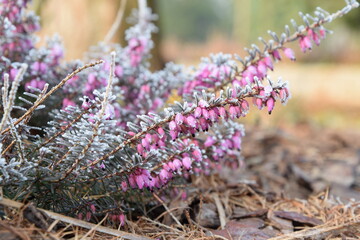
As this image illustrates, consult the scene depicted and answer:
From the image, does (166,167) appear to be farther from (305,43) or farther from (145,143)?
(305,43)

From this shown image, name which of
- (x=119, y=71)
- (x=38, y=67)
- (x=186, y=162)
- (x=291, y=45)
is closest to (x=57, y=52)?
(x=38, y=67)

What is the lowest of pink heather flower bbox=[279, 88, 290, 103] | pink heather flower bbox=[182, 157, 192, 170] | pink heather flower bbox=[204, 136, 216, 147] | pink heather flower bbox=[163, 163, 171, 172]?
pink heather flower bbox=[163, 163, 171, 172]

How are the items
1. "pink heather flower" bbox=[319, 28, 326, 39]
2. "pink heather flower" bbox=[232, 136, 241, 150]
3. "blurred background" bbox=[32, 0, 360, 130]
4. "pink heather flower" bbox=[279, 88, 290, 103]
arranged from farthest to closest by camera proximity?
1. "blurred background" bbox=[32, 0, 360, 130]
2. "pink heather flower" bbox=[232, 136, 241, 150]
3. "pink heather flower" bbox=[319, 28, 326, 39]
4. "pink heather flower" bbox=[279, 88, 290, 103]

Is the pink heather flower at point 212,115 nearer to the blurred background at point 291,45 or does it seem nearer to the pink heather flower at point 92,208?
the pink heather flower at point 92,208

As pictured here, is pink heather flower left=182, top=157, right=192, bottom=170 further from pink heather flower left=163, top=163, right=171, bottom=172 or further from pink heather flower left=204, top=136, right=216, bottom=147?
pink heather flower left=204, top=136, right=216, bottom=147

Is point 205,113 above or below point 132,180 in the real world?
above

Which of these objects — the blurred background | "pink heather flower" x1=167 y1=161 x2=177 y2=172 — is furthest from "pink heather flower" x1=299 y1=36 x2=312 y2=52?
the blurred background

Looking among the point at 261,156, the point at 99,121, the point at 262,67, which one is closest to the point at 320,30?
the point at 262,67
